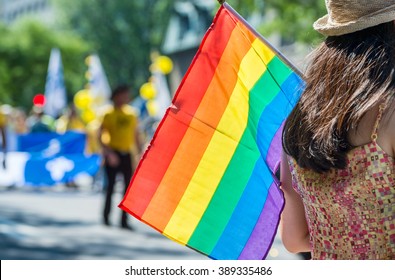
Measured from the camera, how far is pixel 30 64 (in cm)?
7850

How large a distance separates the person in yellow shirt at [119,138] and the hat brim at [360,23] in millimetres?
10743

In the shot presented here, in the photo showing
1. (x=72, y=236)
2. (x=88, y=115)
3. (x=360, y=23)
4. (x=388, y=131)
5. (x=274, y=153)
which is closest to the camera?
(x=388, y=131)

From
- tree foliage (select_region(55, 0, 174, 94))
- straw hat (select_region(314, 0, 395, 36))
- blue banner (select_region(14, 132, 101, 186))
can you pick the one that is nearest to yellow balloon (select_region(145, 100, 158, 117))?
blue banner (select_region(14, 132, 101, 186))

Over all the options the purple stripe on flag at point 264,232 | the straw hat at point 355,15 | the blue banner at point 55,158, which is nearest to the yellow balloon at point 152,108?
the blue banner at point 55,158

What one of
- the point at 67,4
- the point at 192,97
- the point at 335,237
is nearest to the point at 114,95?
the point at 192,97

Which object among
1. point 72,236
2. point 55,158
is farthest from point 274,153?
point 55,158

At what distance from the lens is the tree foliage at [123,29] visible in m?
71.3

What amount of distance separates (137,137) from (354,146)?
1121cm

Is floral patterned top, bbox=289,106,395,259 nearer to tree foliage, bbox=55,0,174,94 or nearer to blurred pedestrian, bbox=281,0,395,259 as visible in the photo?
blurred pedestrian, bbox=281,0,395,259

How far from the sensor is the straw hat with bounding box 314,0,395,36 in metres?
2.52

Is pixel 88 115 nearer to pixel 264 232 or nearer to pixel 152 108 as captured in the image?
pixel 152 108

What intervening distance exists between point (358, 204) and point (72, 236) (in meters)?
10.3
